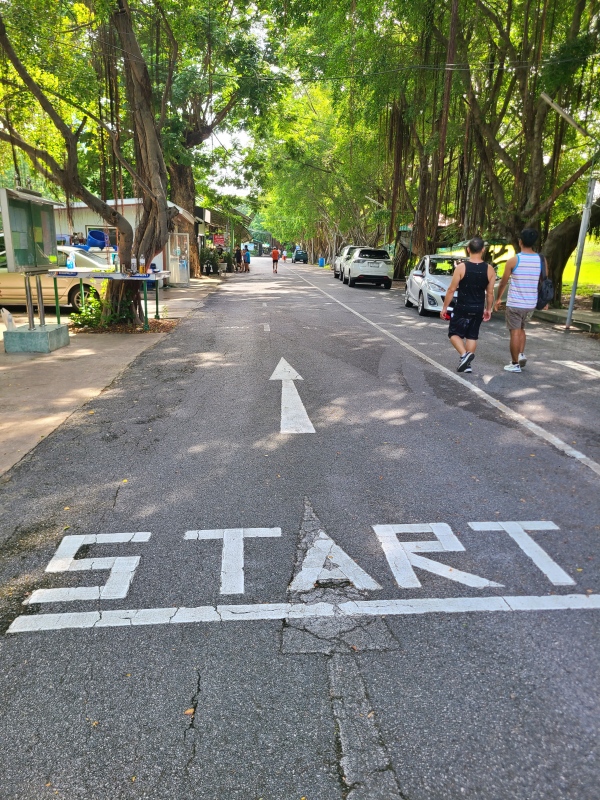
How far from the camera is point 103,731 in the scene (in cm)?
230

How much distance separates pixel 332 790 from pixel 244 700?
1.77 ft

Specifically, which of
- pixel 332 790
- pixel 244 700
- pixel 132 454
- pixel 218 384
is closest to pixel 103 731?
pixel 244 700

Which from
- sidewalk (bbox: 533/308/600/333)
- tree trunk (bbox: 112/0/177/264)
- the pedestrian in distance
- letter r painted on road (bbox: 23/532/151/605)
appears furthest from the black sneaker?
the pedestrian in distance

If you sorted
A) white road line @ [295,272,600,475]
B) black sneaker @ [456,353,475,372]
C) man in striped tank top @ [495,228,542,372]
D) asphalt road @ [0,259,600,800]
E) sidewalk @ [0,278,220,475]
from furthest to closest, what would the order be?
black sneaker @ [456,353,475,372], man in striped tank top @ [495,228,542,372], sidewalk @ [0,278,220,475], white road line @ [295,272,600,475], asphalt road @ [0,259,600,800]

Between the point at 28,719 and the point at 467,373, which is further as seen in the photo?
the point at 467,373

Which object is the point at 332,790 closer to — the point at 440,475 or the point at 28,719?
the point at 28,719

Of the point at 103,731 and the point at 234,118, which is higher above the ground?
the point at 234,118

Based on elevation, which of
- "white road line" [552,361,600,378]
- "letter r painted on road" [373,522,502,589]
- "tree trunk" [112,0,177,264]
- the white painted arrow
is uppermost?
"tree trunk" [112,0,177,264]

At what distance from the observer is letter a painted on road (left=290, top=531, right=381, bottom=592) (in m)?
3.29

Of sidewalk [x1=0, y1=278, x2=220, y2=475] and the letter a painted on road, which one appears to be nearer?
the letter a painted on road

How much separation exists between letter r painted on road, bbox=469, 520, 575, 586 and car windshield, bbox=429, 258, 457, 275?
12.9 m

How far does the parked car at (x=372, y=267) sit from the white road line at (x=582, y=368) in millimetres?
16492

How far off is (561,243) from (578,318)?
3351 millimetres

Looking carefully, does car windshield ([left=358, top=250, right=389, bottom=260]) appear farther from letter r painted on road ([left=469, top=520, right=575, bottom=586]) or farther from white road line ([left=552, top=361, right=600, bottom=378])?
letter r painted on road ([left=469, top=520, right=575, bottom=586])
